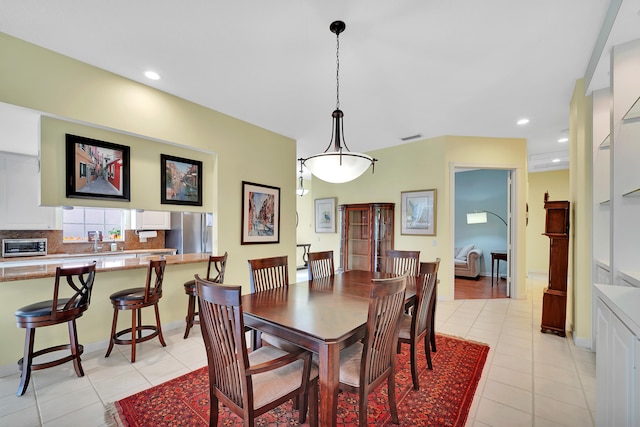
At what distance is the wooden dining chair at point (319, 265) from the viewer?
298 cm

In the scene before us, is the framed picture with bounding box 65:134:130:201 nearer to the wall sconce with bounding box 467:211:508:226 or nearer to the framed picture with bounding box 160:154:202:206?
the framed picture with bounding box 160:154:202:206

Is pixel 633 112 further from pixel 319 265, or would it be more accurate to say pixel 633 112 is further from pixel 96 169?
pixel 96 169

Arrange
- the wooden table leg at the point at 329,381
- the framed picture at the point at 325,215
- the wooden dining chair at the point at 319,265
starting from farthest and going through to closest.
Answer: the framed picture at the point at 325,215, the wooden dining chair at the point at 319,265, the wooden table leg at the point at 329,381

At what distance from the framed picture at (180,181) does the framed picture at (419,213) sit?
3590 mm

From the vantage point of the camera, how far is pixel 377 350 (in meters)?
1.64

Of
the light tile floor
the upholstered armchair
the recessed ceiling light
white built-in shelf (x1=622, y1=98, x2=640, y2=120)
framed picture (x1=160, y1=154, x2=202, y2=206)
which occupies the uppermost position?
the recessed ceiling light

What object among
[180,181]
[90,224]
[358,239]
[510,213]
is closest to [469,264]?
[510,213]

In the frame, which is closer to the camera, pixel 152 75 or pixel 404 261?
pixel 152 75

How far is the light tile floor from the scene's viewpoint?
187cm

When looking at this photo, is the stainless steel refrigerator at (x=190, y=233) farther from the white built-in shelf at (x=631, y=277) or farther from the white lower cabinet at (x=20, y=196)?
the white built-in shelf at (x=631, y=277)

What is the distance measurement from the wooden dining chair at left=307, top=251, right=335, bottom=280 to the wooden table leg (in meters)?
1.50

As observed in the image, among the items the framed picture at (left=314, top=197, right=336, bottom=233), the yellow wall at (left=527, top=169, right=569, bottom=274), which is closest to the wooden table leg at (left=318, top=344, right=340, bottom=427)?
the framed picture at (left=314, top=197, right=336, bottom=233)

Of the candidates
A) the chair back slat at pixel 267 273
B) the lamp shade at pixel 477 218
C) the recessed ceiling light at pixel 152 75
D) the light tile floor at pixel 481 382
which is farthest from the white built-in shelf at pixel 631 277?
the lamp shade at pixel 477 218

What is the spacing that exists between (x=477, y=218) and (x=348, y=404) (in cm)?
637
